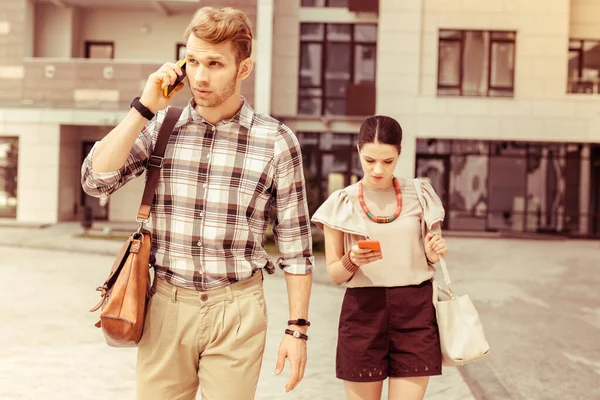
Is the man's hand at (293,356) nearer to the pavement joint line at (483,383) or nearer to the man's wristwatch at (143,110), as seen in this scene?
the man's wristwatch at (143,110)

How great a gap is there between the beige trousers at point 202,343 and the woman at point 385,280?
0.92 metres

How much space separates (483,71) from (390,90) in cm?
342

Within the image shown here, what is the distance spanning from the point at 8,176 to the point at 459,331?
24591 mm

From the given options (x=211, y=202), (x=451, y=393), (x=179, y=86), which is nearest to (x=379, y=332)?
(x=211, y=202)

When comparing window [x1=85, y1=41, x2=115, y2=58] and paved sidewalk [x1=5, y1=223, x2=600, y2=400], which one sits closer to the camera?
paved sidewalk [x1=5, y1=223, x2=600, y2=400]

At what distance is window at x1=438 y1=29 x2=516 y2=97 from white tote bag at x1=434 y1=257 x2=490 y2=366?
78.0 feet

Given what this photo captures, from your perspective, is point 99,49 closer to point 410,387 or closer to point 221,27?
point 410,387

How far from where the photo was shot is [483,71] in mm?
26688

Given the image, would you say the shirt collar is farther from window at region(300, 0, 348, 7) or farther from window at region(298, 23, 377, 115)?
window at region(300, 0, 348, 7)

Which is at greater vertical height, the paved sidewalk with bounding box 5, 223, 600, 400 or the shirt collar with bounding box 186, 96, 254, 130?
the shirt collar with bounding box 186, 96, 254, 130

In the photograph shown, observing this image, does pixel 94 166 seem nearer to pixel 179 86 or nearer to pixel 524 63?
pixel 179 86

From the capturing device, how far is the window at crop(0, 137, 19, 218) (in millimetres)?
25547

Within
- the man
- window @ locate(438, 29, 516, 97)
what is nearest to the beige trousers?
the man

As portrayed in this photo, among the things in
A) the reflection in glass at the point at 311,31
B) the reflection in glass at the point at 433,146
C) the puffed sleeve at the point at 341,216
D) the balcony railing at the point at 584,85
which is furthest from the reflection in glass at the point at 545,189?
the puffed sleeve at the point at 341,216
